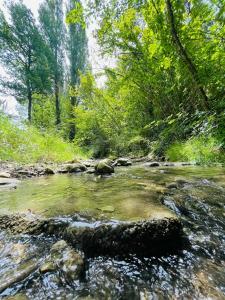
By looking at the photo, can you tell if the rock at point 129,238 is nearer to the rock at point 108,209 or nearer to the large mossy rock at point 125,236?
the large mossy rock at point 125,236

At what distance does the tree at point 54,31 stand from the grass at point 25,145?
9.54m

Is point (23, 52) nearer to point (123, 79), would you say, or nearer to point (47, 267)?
point (123, 79)

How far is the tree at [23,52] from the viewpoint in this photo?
54.3 ft

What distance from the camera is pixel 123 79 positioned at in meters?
9.39

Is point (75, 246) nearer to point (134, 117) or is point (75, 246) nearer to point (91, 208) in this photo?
point (91, 208)

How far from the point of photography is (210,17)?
2975 mm

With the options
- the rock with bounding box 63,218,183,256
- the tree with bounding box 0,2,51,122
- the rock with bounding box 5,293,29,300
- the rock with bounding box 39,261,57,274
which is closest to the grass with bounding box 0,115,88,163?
the rock with bounding box 63,218,183,256

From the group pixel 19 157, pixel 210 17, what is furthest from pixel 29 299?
pixel 19 157

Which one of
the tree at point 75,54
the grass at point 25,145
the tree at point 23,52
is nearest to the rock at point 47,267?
the grass at point 25,145

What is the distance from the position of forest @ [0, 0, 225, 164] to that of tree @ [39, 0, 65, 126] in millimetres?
84

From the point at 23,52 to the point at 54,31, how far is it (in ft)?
11.4

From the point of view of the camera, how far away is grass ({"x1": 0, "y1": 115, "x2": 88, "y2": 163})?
6.23 meters

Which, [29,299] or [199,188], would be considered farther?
[199,188]

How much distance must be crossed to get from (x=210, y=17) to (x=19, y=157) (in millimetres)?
6232
